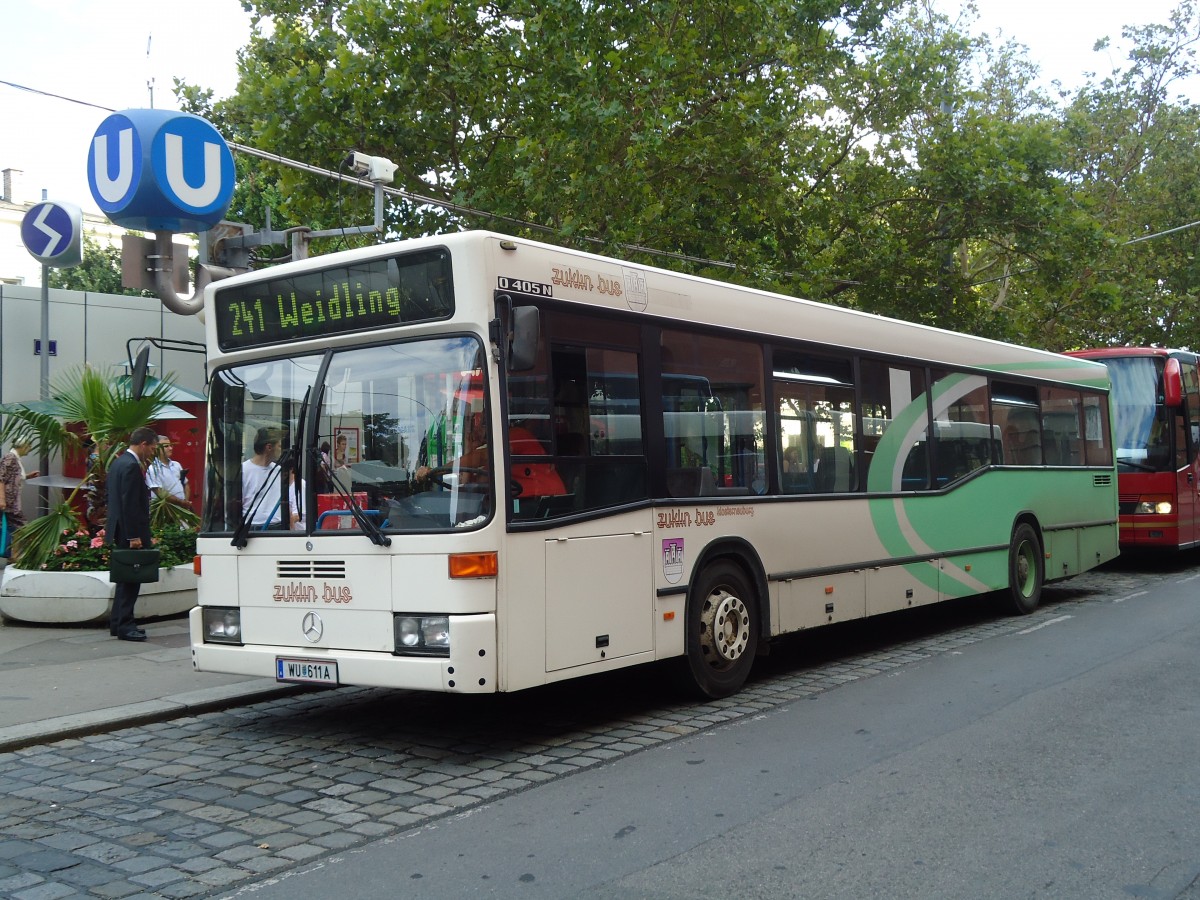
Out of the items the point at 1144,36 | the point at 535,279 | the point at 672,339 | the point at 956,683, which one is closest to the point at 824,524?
the point at 956,683

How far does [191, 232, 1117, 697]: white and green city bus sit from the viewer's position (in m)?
6.62

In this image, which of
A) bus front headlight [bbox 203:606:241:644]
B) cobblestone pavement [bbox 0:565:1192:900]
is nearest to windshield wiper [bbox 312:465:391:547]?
bus front headlight [bbox 203:606:241:644]

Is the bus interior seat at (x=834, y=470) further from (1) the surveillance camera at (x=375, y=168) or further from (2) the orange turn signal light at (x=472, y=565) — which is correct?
(1) the surveillance camera at (x=375, y=168)

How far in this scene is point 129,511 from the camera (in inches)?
418

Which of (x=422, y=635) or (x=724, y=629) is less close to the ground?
(x=422, y=635)

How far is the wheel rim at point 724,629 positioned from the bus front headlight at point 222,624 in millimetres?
3138

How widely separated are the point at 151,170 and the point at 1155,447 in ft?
47.1

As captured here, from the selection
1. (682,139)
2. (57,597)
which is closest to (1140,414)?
(682,139)

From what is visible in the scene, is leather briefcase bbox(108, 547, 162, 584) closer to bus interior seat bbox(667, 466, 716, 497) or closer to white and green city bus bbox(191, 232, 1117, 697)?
white and green city bus bbox(191, 232, 1117, 697)

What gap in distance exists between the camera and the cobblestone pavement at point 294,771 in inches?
199

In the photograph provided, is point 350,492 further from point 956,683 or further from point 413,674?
point 956,683

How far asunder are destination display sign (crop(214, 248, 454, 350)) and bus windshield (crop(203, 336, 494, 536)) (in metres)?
0.17

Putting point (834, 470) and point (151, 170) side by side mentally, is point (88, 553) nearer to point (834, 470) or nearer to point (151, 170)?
point (151, 170)

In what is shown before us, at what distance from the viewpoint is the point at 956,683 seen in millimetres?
8961
